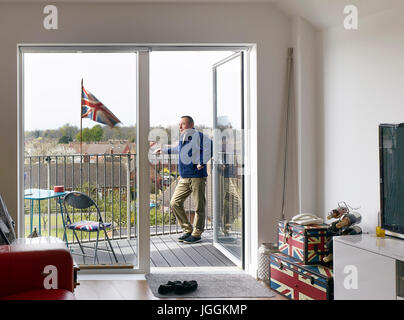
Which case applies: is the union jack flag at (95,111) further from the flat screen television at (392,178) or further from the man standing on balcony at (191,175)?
the flat screen television at (392,178)

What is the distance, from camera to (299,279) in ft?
11.2

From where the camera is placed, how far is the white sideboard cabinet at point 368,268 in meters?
2.58

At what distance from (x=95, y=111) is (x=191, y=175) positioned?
1.20m

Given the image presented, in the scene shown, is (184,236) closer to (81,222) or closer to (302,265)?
(81,222)

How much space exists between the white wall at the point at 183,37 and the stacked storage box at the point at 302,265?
0.49m

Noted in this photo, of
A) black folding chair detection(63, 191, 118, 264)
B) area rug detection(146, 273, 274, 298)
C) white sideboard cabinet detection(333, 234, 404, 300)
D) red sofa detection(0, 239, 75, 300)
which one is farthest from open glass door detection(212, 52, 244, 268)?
red sofa detection(0, 239, 75, 300)

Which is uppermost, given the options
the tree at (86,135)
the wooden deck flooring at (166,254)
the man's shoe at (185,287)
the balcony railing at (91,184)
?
the tree at (86,135)

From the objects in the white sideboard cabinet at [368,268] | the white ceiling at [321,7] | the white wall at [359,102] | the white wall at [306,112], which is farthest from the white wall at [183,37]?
the white sideboard cabinet at [368,268]

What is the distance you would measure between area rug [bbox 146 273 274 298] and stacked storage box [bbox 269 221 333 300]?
196 mm

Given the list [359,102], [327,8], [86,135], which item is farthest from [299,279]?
[86,135]

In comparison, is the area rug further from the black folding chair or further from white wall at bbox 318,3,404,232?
white wall at bbox 318,3,404,232
